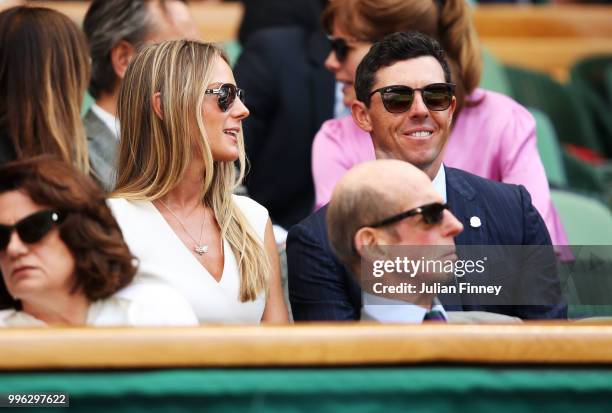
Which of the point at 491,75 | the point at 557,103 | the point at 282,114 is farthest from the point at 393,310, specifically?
the point at 557,103

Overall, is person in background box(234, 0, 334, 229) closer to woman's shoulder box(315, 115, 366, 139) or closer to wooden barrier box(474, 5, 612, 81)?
woman's shoulder box(315, 115, 366, 139)

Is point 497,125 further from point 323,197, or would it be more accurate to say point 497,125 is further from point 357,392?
point 357,392

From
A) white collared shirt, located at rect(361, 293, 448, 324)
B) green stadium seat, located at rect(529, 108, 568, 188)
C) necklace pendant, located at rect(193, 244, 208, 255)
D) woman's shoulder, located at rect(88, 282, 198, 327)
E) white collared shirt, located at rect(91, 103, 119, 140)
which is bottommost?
green stadium seat, located at rect(529, 108, 568, 188)

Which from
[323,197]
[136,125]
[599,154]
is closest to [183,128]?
[136,125]

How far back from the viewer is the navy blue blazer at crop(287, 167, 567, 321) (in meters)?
2.20

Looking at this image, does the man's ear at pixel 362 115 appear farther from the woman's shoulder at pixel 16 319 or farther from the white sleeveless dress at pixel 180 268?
the woman's shoulder at pixel 16 319

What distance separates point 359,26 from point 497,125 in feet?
1.40

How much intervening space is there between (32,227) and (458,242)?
77 cm

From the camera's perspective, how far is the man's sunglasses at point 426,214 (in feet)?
6.79

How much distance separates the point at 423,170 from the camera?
92.4 inches

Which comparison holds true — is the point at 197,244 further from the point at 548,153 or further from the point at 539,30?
the point at 539,30

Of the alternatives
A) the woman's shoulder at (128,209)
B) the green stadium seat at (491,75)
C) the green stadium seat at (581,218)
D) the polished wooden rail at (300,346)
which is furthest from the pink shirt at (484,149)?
the green stadium seat at (491,75)

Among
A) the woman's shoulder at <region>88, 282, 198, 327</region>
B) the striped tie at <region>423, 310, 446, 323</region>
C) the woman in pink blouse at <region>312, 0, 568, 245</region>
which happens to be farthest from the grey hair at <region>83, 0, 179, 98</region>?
the striped tie at <region>423, 310, 446, 323</region>

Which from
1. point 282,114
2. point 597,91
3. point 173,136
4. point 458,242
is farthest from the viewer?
point 597,91
